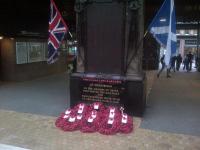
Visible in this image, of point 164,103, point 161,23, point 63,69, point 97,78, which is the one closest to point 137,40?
point 161,23

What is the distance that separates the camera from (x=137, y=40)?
21.5 ft

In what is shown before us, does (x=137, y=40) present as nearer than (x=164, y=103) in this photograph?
Yes

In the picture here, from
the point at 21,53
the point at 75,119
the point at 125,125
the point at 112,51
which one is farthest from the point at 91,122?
the point at 21,53

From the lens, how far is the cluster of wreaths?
5.55m

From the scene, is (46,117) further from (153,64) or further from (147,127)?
(153,64)

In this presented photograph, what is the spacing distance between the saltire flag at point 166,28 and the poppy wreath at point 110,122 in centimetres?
176

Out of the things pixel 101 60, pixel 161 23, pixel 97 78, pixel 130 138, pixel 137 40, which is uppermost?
pixel 161 23

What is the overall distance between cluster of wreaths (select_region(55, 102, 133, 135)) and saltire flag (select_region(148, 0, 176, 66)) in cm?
178

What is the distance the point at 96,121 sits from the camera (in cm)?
576

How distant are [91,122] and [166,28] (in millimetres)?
2879

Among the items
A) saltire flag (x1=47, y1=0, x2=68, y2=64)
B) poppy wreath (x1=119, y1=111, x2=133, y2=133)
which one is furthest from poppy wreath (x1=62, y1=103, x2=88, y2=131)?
saltire flag (x1=47, y1=0, x2=68, y2=64)

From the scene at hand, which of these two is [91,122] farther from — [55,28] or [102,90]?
[55,28]

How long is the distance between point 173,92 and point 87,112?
5.18m

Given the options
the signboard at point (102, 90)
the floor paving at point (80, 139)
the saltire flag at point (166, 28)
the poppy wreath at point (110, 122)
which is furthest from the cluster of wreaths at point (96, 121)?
the saltire flag at point (166, 28)
